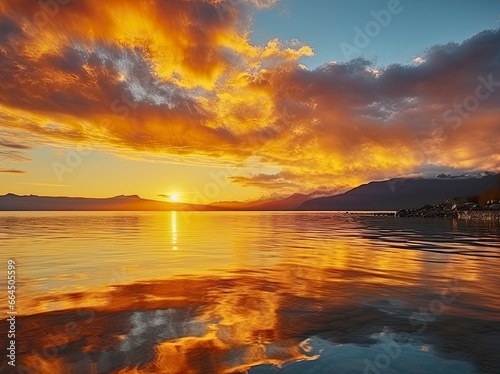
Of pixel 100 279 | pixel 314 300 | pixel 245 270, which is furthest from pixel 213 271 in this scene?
pixel 314 300

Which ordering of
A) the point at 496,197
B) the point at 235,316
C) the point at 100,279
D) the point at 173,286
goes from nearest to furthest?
the point at 235,316 < the point at 173,286 < the point at 100,279 < the point at 496,197

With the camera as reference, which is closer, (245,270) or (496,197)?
(245,270)

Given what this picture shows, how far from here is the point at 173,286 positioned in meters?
13.0

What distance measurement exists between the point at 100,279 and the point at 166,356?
9147 millimetres

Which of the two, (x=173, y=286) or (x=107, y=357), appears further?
(x=173, y=286)

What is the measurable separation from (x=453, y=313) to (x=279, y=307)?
461 cm

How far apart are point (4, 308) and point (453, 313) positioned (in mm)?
12287

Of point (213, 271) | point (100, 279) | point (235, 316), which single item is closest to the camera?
point (235, 316)

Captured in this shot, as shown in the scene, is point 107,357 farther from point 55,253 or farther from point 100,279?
point 55,253

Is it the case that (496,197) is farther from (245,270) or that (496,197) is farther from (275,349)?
(275,349)

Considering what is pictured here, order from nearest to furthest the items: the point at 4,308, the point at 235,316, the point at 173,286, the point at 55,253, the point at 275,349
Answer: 1. the point at 275,349
2. the point at 235,316
3. the point at 4,308
4. the point at 173,286
5. the point at 55,253

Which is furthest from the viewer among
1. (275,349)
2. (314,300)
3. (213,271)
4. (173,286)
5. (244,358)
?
(213,271)

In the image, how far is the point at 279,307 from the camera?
996 centimetres

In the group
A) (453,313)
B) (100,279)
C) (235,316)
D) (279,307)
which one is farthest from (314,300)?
(100,279)
